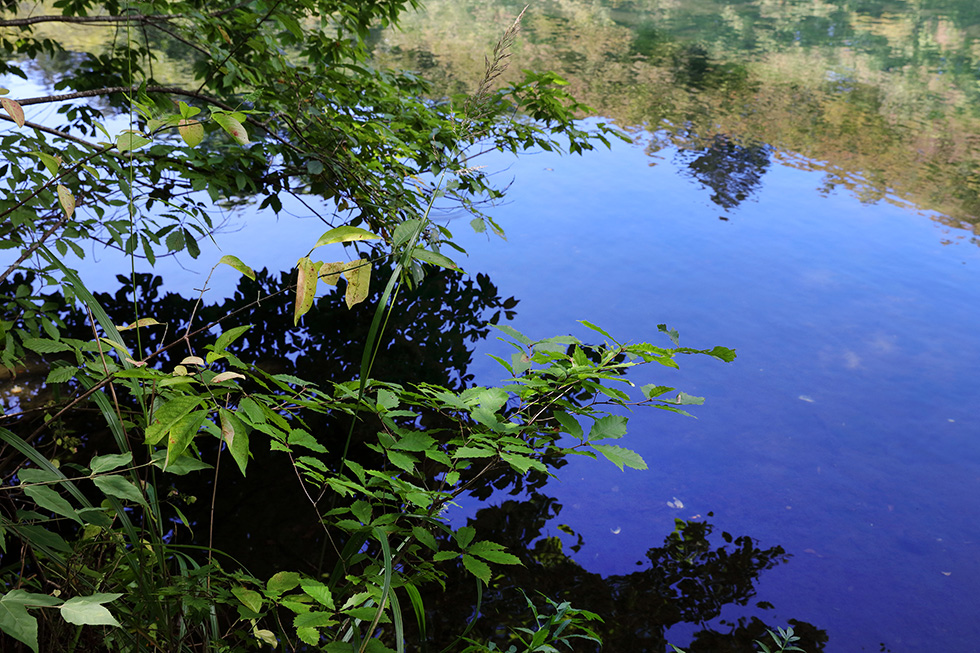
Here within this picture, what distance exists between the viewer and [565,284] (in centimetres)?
494

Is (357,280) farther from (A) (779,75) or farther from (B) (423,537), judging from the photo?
(A) (779,75)

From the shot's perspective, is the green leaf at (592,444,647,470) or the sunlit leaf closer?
the sunlit leaf

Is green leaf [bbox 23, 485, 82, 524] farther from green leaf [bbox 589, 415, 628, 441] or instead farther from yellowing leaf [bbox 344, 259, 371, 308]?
green leaf [bbox 589, 415, 628, 441]

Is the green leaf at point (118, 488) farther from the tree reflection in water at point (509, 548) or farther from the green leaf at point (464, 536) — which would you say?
the tree reflection in water at point (509, 548)

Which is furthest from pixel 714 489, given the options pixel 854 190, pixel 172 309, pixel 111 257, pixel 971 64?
pixel 971 64

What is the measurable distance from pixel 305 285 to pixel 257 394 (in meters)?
0.23

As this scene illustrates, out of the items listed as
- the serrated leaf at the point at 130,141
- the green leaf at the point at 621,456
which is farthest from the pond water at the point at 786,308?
the serrated leaf at the point at 130,141

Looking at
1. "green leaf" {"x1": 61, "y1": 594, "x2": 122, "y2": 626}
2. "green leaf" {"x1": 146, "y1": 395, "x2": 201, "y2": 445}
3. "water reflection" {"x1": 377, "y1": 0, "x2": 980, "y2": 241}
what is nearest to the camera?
"green leaf" {"x1": 61, "y1": 594, "x2": 122, "y2": 626}

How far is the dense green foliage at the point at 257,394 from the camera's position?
1.03 m

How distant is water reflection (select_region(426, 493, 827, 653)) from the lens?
228 cm

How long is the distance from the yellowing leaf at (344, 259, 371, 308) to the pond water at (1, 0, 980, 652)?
75.9 inches

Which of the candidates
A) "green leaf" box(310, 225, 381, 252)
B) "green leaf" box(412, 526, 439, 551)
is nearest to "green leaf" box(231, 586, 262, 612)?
"green leaf" box(412, 526, 439, 551)

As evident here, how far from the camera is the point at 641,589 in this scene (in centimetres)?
Result: 248

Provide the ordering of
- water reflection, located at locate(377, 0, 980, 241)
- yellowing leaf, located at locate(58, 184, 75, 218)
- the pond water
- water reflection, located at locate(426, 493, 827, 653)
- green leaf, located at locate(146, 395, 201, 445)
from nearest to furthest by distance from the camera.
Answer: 1. green leaf, located at locate(146, 395, 201, 445)
2. yellowing leaf, located at locate(58, 184, 75, 218)
3. water reflection, located at locate(426, 493, 827, 653)
4. the pond water
5. water reflection, located at locate(377, 0, 980, 241)
